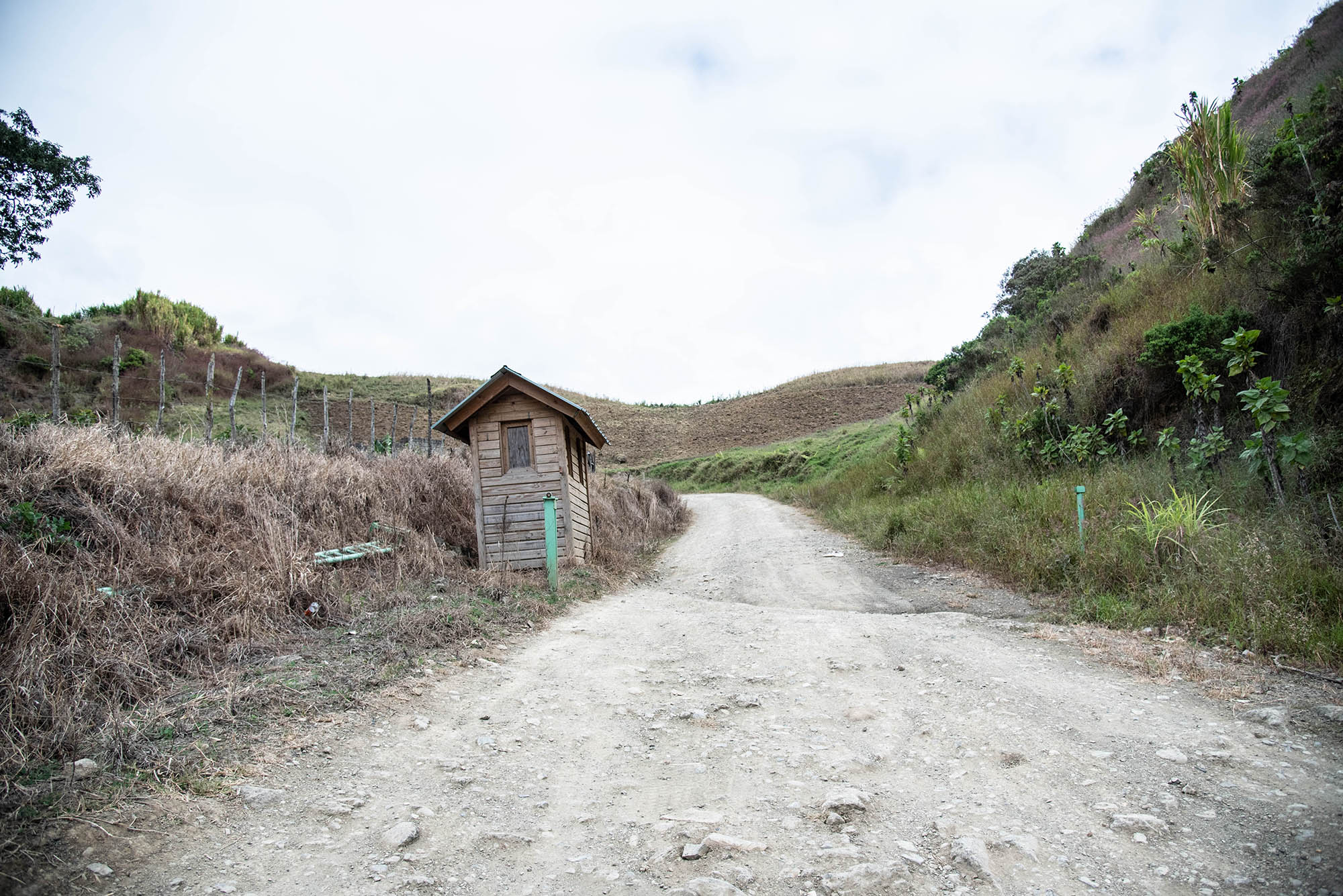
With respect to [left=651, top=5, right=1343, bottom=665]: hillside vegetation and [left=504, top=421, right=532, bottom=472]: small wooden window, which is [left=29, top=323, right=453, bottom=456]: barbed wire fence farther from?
[left=651, top=5, right=1343, bottom=665]: hillside vegetation

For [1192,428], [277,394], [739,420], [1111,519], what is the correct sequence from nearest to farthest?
1. [1111,519]
2. [1192,428]
3. [277,394]
4. [739,420]

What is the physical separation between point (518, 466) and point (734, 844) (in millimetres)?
9134

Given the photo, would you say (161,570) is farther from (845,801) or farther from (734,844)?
(845,801)

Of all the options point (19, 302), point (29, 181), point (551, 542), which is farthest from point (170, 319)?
point (551, 542)

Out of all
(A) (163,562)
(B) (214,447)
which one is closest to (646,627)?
(A) (163,562)

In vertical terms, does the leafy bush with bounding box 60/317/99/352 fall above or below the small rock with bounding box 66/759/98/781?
above

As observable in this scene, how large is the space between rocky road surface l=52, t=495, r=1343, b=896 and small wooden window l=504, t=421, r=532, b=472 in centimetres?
600

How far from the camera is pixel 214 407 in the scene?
26.9m

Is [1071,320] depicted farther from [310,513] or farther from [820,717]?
[310,513]

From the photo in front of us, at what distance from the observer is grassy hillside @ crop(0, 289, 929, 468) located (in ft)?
76.7

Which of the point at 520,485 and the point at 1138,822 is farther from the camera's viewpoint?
the point at 520,485

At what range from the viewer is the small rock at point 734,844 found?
2785 mm

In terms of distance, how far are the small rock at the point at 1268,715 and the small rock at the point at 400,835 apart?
464 cm

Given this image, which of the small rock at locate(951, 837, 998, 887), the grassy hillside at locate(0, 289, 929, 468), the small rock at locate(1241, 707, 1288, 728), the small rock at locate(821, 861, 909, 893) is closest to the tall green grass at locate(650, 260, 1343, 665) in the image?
the small rock at locate(1241, 707, 1288, 728)
